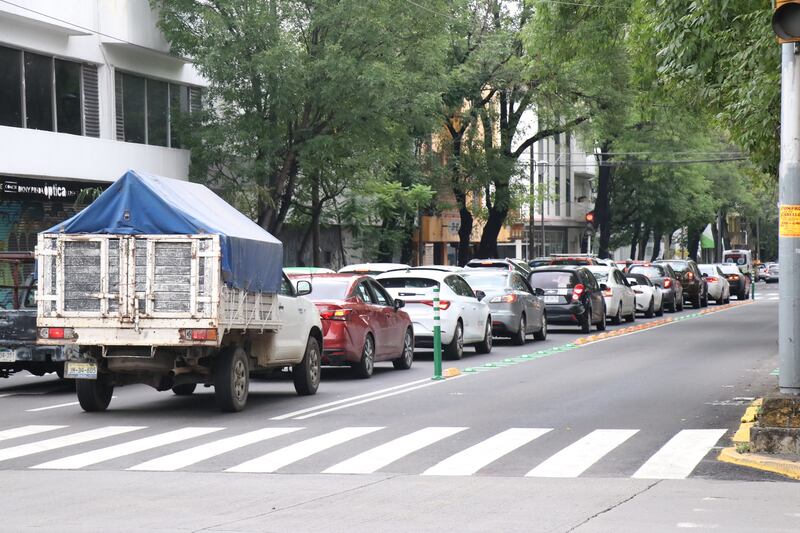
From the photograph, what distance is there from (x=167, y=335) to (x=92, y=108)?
64.0 feet

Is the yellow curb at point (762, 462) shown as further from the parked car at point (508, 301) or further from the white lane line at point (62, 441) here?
the parked car at point (508, 301)

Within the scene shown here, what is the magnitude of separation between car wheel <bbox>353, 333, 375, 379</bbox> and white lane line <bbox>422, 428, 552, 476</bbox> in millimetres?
6584

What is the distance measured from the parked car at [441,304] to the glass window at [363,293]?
2.86 meters

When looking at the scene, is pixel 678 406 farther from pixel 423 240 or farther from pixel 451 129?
pixel 423 240

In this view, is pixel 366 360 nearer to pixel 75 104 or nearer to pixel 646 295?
pixel 75 104

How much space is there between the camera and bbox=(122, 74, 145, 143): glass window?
→ 34344mm

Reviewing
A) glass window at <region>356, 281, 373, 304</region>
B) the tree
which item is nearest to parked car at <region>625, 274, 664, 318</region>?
the tree

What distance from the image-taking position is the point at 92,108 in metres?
32.9

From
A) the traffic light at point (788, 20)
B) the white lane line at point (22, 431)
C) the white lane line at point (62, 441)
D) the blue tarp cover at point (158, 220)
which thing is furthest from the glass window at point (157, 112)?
the traffic light at point (788, 20)

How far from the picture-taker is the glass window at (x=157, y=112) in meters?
35.4

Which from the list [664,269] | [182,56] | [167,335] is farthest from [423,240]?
[167,335]

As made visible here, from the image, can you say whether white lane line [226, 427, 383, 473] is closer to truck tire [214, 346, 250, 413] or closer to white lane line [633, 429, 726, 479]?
truck tire [214, 346, 250, 413]

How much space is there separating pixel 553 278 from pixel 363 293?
504 inches

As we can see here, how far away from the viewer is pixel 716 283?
2062 inches
